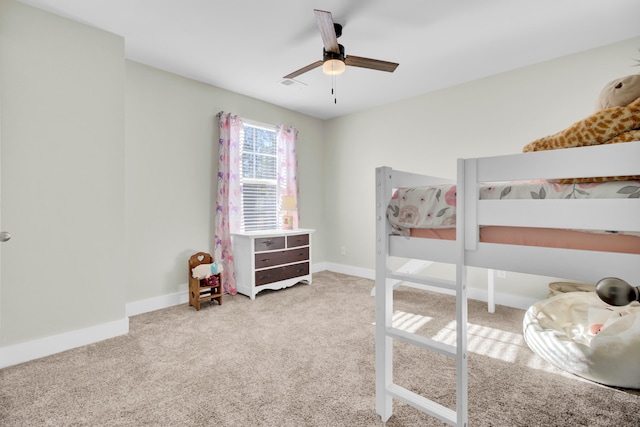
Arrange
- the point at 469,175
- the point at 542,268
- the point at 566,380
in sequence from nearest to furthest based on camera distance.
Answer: the point at 542,268
the point at 469,175
the point at 566,380

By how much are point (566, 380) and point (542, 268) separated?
4.10 ft

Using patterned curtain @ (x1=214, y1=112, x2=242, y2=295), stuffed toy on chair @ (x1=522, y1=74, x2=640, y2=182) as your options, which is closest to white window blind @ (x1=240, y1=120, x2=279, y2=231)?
patterned curtain @ (x1=214, y1=112, x2=242, y2=295)

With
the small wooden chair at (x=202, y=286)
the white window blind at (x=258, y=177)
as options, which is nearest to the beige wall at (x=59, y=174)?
the small wooden chair at (x=202, y=286)

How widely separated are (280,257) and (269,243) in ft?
0.80

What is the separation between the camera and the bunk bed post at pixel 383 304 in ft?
4.72

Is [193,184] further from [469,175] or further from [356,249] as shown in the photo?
[469,175]

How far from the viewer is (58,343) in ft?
7.10

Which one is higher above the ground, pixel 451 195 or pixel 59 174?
pixel 59 174

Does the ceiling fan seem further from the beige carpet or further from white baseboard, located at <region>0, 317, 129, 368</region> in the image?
white baseboard, located at <region>0, 317, 129, 368</region>

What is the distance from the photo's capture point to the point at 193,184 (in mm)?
3381

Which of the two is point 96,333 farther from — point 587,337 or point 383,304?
point 587,337

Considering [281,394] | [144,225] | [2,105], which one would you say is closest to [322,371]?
[281,394]

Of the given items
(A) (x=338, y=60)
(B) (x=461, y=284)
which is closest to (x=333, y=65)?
(A) (x=338, y=60)

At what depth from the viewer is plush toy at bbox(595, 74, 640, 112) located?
1.08 metres
